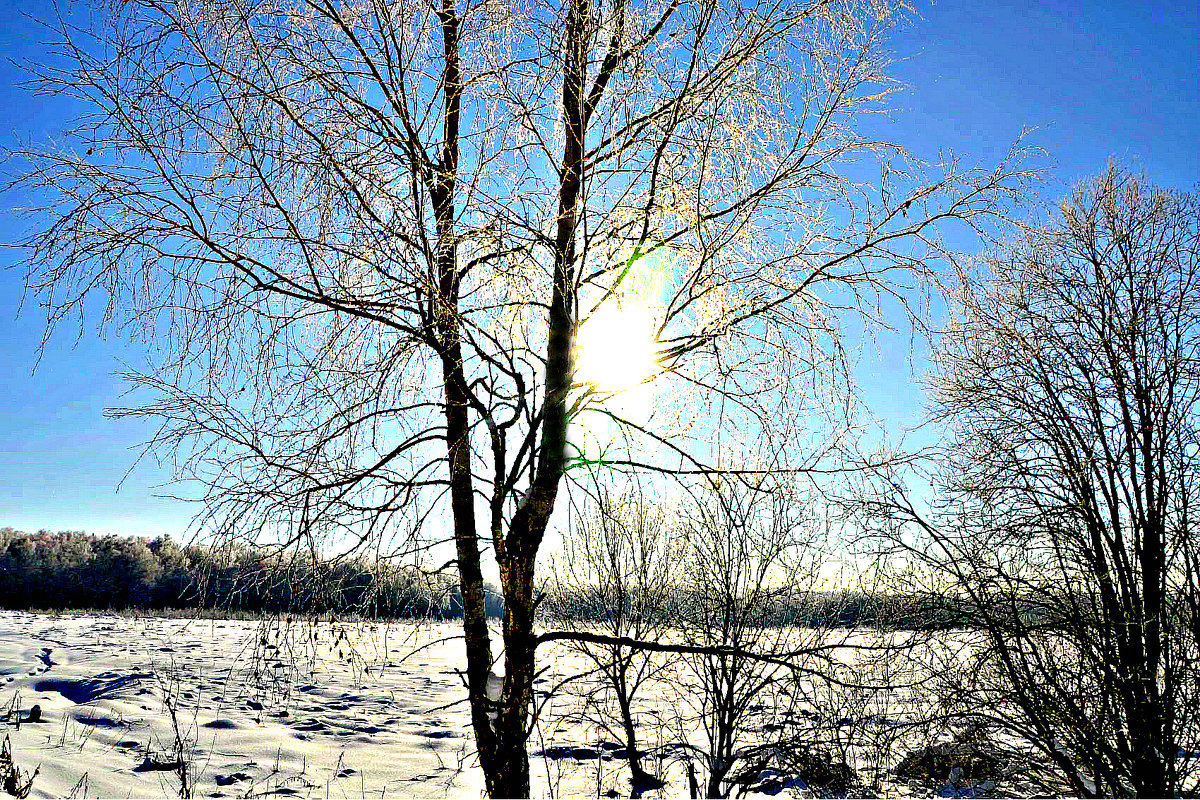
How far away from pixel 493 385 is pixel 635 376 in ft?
2.29

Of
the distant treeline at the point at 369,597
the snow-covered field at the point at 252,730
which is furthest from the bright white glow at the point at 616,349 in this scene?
the snow-covered field at the point at 252,730

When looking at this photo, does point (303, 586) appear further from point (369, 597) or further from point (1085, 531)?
point (1085, 531)

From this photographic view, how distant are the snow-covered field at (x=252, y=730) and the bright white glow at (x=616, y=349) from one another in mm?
1469

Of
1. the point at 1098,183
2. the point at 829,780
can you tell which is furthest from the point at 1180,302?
the point at 829,780

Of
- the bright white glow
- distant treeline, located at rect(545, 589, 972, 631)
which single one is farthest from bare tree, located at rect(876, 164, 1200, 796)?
the bright white glow

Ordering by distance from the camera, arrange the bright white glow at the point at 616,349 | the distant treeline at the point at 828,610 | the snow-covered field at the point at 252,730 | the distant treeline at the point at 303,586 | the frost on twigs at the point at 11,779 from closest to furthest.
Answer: the bright white glow at the point at 616,349 → the distant treeline at the point at 303,586 → the frost on twigs at the point at 11,779 → the snow-covered field at the point at 252,730 → the distant treeline at the point at 828,610

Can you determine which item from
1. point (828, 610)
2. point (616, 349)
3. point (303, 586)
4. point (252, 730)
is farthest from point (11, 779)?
point (828, 610)

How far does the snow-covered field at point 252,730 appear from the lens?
6.47 meters

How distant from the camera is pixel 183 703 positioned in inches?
468

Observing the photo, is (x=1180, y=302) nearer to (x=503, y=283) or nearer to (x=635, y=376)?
(x=635, y=376)

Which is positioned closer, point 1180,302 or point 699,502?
point 699,502

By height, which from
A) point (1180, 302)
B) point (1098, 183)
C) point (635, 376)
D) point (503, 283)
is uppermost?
point (1098, 183)

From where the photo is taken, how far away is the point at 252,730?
1103 cm

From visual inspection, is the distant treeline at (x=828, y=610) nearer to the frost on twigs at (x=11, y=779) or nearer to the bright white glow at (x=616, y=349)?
the frost on twigs at (x=11, y=779)
